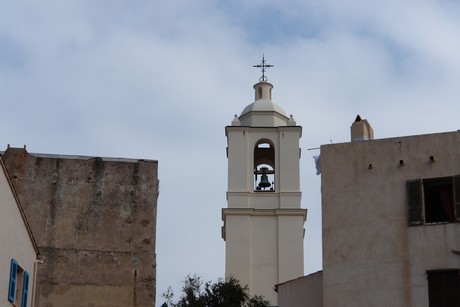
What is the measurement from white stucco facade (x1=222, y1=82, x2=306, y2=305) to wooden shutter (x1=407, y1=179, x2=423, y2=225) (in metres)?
20.8

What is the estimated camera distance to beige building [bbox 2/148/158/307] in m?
34.2

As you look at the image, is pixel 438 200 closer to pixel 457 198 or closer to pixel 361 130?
pixel 457 198

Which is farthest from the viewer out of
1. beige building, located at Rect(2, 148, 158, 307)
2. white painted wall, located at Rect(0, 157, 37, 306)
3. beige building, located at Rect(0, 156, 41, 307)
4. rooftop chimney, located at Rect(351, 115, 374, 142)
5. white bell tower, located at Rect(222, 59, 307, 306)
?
white bell tower, located at Rect(222, 59, 307, 306)

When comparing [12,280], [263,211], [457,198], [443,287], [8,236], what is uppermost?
[263,211]

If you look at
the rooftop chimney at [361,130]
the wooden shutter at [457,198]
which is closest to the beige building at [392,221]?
the wooden shutter at [457,198]

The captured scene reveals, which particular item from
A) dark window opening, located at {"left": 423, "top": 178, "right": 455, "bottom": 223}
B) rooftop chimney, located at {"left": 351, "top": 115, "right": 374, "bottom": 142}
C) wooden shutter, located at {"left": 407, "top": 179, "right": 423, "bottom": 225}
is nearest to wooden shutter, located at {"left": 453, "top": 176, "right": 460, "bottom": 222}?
dark window opening, located at {"left": 423, "top": 178, "right": 455, "bottom": 223}

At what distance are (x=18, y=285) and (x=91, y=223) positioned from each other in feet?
31.2

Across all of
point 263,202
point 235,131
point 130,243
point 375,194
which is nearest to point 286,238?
point 263,202

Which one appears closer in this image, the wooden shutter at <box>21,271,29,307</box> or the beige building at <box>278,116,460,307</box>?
the beige building at <box>278,116,460,307</box>

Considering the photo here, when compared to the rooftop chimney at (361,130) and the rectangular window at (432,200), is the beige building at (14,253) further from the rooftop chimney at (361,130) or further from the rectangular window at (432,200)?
the rectangular window at (432,200)

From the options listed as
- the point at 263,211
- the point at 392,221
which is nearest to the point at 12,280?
the point at 392,221

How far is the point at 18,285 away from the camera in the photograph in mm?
25734

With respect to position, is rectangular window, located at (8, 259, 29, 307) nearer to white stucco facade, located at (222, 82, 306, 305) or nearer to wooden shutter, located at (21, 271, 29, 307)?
wooden shutter, located at (21, 271, 29, 307)

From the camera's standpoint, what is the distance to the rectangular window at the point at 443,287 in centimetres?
2334
